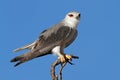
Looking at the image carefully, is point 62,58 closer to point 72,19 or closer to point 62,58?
point 62,58

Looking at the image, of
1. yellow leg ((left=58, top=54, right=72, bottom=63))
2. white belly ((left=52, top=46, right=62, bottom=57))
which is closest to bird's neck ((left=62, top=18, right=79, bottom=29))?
white belly ((left=52, top=46, right=62, bottom=57))

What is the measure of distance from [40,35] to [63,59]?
1.73 meters

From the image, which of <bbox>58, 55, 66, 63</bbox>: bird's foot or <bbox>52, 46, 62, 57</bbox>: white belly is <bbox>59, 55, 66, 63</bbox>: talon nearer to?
<bbox>58, 55, 66, 63</bbox>: bird's foot

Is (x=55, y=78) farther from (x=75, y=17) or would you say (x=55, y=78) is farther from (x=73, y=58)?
(x=75, y=17)

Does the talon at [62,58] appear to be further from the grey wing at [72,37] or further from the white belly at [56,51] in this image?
the grey wing at [72,37]

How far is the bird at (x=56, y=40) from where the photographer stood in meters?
9.78

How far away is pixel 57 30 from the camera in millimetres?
11195

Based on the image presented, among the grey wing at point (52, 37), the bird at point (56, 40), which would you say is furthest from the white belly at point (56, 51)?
the grey wing at point (52, 37)

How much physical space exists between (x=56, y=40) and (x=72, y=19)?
1043 millimetres

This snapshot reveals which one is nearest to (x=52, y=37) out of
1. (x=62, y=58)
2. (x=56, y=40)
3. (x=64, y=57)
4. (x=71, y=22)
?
(x=56, y=40)

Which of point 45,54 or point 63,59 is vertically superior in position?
point 45,54

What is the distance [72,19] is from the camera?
1155 cm

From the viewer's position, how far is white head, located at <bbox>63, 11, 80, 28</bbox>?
11452 mm

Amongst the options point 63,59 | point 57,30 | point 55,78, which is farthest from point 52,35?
point 55,78
